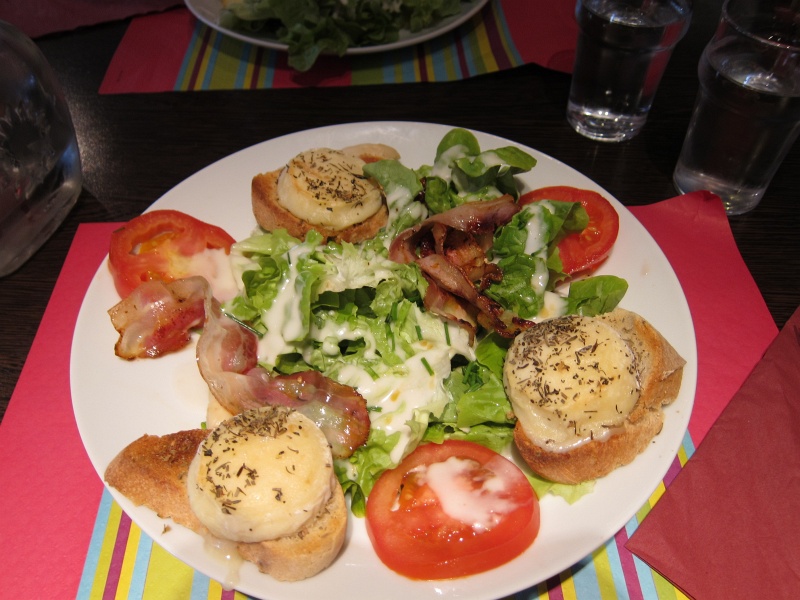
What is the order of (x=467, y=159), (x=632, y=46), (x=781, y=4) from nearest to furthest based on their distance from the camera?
1. (x=467, y=159)
2. (x=781, y=4)
3. (x=632, y=46)

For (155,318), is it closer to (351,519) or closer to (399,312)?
(399,312)

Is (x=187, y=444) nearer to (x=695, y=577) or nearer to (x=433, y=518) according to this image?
(x=433, y=518)

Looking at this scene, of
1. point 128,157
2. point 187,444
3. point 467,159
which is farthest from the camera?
point 128,157

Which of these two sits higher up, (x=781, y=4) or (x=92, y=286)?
(x=781, y=4)

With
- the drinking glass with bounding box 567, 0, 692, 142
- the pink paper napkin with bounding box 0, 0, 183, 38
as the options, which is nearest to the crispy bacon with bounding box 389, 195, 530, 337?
the drinking glass with bounding box 567, 0, 692, 142

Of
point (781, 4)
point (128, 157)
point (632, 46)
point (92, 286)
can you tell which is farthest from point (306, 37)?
point (781, 4)

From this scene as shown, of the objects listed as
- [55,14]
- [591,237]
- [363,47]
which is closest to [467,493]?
[591,237]

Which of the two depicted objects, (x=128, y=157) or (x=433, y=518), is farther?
(x=128, y=157)
